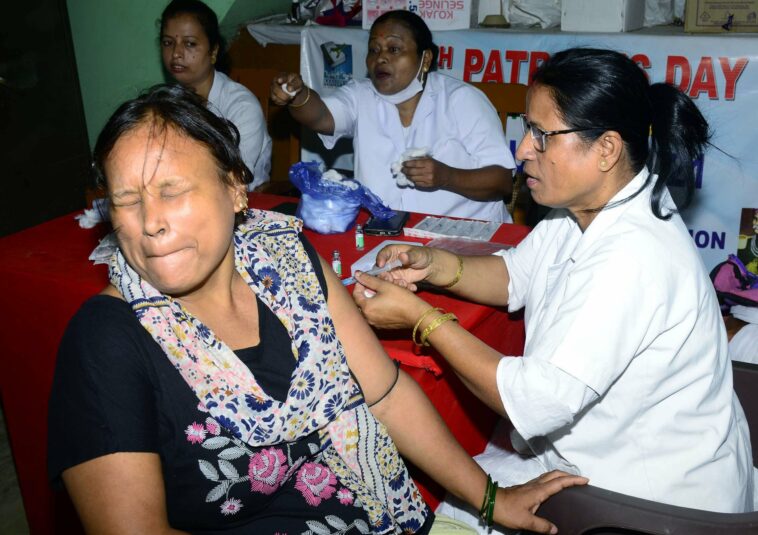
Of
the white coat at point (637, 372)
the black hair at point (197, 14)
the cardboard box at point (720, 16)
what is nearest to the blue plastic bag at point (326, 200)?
the white coat at point (637, 372)

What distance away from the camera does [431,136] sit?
335 centimetres

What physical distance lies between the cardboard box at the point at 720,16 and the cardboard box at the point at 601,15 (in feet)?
0.98

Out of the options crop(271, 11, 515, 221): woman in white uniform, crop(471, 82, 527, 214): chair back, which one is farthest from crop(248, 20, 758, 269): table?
crop(271, 11, 515, 221): woman in white uniform

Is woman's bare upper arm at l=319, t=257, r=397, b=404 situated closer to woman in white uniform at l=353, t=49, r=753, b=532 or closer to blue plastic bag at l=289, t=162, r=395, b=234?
woman in white uniform at l=353, t=49, r=753, b=532

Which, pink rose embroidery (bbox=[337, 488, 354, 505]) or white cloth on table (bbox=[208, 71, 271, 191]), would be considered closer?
pink rose embroidery (bbox=[337, 488, 354, 505])

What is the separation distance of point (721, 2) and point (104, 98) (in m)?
4.33

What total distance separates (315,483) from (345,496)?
3.2 inches

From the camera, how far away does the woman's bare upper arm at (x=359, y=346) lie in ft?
5.08

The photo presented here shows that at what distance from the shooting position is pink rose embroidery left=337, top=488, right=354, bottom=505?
4.86ft

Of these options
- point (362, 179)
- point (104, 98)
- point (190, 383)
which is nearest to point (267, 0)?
point (104, 98)

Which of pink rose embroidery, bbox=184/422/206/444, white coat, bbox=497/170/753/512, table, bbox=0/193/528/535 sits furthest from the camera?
table, bbox=0/193/528/535

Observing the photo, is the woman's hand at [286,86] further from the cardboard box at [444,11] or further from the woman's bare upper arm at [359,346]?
the woman's bare upper arm at [359,346]

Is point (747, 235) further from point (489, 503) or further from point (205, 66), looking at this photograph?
point (205, 66)

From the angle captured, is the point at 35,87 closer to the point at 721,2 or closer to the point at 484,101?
the point at 484,101
